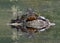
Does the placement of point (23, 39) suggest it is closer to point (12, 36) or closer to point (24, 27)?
point (12, 36)

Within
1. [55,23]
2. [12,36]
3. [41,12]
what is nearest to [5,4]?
[41,12]

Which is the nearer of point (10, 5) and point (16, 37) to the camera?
point (16, 37)

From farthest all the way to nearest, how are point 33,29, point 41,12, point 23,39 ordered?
point 41,12, point 33,29, point 23,39

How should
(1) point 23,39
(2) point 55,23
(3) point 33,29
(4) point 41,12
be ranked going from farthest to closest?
(4) point 41,12
(2) point 55,23
(3) point 33,29
(1) point 23,39

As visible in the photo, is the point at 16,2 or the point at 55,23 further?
the point at 16,2

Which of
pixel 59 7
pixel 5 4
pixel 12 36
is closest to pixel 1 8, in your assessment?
pixel 5 4

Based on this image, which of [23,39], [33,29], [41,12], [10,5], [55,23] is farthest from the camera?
[10,5]

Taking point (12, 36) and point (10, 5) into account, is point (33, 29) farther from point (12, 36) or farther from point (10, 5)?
point (10, 5)

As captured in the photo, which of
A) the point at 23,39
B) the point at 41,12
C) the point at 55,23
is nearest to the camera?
the point at 23,39
